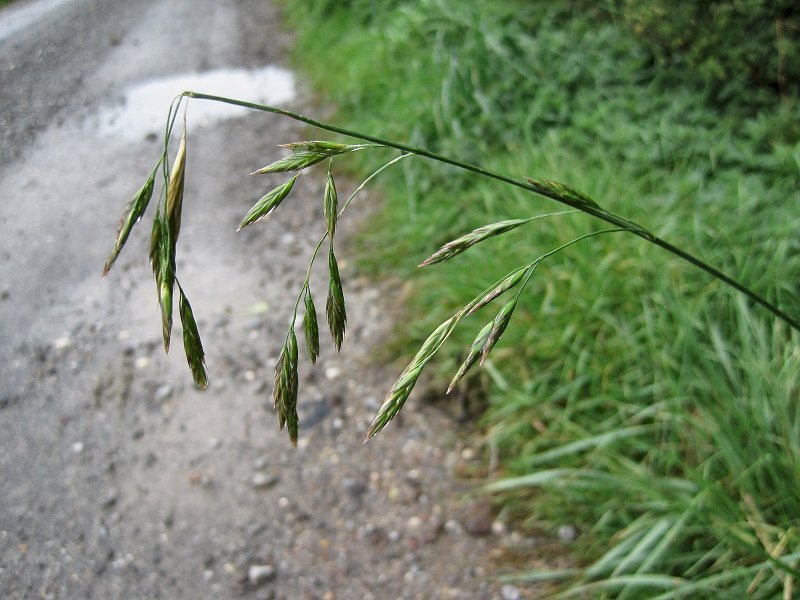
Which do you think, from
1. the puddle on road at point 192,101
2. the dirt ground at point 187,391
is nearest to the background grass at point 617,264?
the dirt ground at point 187,391

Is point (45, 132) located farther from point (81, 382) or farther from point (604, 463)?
point (604, 463)

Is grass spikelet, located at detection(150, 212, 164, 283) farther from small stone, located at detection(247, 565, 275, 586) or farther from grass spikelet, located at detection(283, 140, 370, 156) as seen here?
small stone, located at detection(247, 565, 275, 586)

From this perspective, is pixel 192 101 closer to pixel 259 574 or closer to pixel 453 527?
pixel 259 574

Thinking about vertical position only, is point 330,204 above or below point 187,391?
above

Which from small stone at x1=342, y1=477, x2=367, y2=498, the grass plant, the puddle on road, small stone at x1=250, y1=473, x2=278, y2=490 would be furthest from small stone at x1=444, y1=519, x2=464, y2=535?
the puddle on road

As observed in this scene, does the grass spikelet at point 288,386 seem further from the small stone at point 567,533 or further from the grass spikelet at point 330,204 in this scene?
the small stone at point 567,533

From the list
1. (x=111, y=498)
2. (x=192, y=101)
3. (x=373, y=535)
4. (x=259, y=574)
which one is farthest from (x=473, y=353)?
(x=373, y=535)
